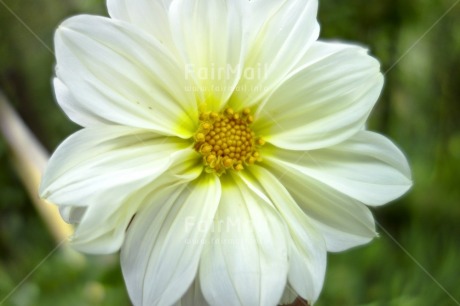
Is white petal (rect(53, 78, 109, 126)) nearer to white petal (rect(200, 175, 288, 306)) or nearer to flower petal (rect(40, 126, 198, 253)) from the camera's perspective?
flower petal (rect(40, 126, 198, 253))

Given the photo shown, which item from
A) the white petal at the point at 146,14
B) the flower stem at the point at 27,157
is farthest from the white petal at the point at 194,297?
the flower stem at the point at 27,157

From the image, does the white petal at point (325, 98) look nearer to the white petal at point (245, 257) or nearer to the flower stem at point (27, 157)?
the white petal at point (245, 257)

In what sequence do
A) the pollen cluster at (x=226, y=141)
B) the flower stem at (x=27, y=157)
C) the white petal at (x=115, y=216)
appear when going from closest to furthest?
the white petal at (x=115, y=216), the pollen cluster at (x=226, y=141), the flower stem at (x=27, y=157)

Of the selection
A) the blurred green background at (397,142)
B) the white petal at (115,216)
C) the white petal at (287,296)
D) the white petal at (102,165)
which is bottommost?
the blurred green background at (397,142)

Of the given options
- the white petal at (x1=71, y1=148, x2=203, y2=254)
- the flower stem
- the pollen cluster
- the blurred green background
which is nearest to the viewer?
the white petal at (x1=71, y1=148, x2=203, y2=254)

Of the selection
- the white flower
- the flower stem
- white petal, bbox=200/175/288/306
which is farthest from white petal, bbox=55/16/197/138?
the flower stem

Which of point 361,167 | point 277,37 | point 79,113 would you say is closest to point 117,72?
point 79,113
